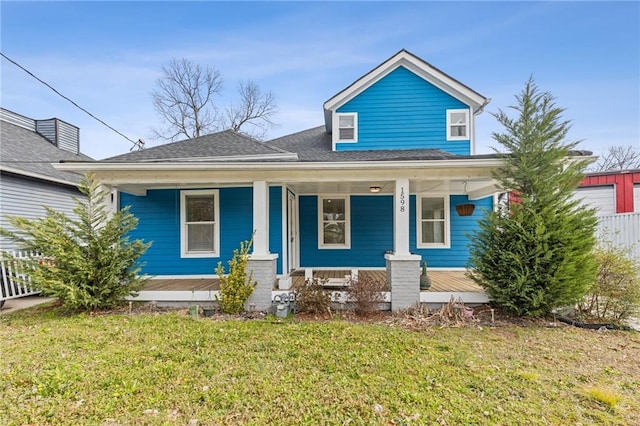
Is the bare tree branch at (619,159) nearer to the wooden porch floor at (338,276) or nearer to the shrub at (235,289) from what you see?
the wooden porch floor at (338,276)

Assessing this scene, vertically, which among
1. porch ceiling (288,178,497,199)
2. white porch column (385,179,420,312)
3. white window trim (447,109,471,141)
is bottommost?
white porch column (385,179,420,312)

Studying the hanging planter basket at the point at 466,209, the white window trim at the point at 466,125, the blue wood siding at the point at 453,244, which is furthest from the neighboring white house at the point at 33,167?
the white window trim at the point at 466,125

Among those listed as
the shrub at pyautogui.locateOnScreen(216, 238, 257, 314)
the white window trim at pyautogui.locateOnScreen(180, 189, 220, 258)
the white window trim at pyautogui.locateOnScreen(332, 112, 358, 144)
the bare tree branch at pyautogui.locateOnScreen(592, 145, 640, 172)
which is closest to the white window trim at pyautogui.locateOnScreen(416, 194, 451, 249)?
the white window trim at pyautogui.locateOnScreen(332, 112, 358, 144)

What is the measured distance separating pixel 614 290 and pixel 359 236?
517 cm

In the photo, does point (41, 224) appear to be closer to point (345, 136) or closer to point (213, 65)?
point (345, 136)

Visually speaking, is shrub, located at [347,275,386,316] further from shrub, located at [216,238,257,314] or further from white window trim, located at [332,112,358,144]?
white window trim, located at [332,112,358,144]

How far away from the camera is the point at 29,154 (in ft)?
34.3

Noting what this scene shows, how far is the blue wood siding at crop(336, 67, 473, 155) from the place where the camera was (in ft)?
28.3

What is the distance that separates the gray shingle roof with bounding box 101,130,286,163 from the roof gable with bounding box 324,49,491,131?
267 cm

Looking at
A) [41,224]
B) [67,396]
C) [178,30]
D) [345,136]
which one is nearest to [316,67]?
[178,30]

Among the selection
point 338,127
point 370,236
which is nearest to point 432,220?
point 370,236

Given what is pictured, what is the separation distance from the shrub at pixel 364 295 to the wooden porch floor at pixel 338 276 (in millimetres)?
600

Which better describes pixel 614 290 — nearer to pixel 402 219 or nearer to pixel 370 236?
pixel 402 219

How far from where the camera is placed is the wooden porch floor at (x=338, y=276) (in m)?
6.09
